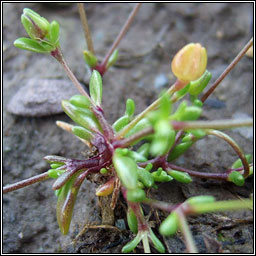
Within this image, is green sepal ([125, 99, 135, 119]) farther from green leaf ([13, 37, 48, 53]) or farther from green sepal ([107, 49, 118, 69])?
green sepal ([107, 49, 118, 69])

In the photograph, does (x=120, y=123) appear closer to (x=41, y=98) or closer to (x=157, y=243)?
(x=157, y=243)

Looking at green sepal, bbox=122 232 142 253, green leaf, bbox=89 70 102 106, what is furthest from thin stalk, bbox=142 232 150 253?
green leaf, bbox=89 70 102 106

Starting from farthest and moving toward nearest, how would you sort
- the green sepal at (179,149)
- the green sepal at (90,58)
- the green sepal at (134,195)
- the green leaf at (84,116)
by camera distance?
1. the green sepal at (90,58)
2. the green sepal at (179,149)
3. the green leaf at (84,116)
4. the green sepal at (134,195)

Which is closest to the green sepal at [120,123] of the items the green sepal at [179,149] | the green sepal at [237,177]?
the green sepal at [179,149]

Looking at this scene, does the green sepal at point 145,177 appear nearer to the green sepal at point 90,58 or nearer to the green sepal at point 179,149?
the green sepal at point 179,149

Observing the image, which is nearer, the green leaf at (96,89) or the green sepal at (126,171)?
the green sepal at (126,171)

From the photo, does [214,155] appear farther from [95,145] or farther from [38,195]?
[38,195]
